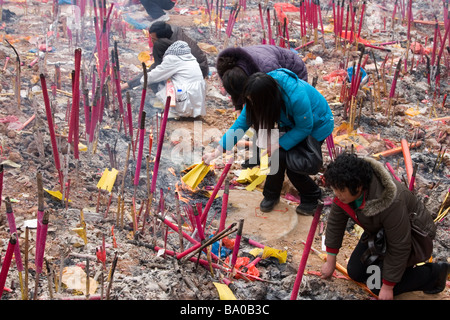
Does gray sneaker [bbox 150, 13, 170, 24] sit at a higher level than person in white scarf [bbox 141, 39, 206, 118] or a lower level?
higher

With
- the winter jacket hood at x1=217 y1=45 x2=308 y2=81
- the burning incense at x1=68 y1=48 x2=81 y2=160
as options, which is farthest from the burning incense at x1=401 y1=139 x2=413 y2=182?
the burning incense at x1=68 y1=48 x2=81 y2=160

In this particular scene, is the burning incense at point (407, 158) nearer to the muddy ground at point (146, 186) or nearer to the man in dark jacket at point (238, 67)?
the muddy ground at point (146, 186)

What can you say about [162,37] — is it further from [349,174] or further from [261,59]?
[349,174]

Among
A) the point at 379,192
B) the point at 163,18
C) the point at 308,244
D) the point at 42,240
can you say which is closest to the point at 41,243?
the point at 42,240

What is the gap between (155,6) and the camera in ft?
26.4

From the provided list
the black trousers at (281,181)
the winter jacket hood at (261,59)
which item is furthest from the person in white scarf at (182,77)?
the black trousers at (281,181)

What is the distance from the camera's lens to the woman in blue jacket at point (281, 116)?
9.62ft

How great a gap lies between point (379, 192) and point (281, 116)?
1.01m

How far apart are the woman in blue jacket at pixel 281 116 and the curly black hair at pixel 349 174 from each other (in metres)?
0.76

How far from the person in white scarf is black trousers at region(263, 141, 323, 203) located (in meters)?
1.76

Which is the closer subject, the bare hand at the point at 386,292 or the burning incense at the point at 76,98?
the bare hand at the point at 386,292

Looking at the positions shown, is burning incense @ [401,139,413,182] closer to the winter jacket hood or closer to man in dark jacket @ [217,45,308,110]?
the winter jacket hood

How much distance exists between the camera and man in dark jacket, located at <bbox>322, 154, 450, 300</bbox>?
234 cm

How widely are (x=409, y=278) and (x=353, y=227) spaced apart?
3.17 ft
